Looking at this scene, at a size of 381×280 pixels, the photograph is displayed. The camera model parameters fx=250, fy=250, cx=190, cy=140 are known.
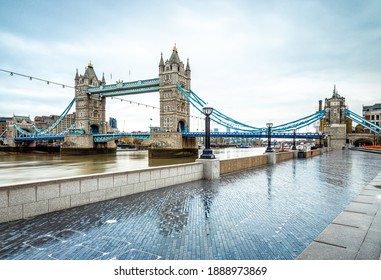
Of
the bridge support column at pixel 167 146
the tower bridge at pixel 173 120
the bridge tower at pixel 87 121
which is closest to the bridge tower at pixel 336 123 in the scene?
the tower bridge at pixel 173 120

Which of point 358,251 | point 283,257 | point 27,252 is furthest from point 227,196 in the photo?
point 27,252

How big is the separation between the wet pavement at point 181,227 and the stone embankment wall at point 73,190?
22 cm

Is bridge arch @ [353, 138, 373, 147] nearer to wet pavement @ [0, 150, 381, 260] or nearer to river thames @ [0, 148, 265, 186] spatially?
river thames @ [0, 148, 265, 186]

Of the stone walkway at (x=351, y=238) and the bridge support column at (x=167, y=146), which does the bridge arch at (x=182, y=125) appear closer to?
the bridge support column at (x=167, y=146)

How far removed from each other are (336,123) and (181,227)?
183 ft

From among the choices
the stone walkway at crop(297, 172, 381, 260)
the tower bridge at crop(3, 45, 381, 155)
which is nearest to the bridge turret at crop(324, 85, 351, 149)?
the tower bridge at crop(3, 45, 381, 155)

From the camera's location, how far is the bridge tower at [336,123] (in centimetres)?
4782

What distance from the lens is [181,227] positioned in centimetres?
418

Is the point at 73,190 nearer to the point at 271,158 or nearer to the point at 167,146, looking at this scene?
the point at 271,158

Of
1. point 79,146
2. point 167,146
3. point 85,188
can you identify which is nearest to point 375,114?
point 167,146

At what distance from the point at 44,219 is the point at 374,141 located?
6081 centimetres

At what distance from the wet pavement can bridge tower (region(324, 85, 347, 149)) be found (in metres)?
47.6

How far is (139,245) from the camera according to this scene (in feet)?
11.3

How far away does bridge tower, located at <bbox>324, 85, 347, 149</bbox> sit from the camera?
4782 centimetres
